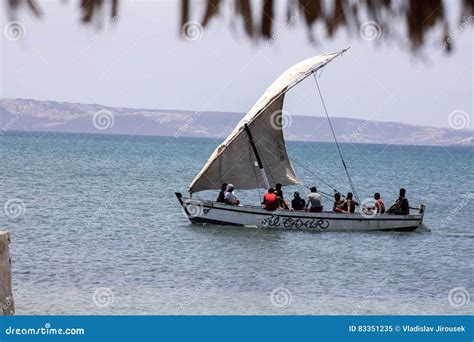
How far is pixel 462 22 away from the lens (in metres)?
3.06

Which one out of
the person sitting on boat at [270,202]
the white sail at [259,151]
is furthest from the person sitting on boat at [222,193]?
the person sitting on boat at [270,202]

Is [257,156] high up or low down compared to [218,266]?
up

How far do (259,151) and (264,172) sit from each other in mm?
930

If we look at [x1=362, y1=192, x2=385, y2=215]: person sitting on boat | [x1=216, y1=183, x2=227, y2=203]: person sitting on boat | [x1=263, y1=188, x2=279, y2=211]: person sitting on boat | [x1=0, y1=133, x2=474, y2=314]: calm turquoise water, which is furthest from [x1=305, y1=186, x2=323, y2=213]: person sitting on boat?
[x1=216, y1=183, x2=227, y2=203]: person sitting on boat

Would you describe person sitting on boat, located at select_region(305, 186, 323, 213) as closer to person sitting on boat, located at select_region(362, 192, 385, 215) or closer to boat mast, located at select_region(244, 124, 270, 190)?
boat mast, located at select_region(244, 124, 270, 190)

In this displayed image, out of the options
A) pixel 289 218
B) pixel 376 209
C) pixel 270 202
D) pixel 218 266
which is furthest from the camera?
pixel 376 209

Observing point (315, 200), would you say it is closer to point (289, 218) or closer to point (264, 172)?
point (289, 218)

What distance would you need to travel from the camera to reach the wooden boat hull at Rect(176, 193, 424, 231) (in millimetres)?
35812

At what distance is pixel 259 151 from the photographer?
3706 centimetres

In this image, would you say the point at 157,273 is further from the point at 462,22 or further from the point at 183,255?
the point at 462,22

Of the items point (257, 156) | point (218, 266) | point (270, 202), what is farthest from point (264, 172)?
point (218, 266)

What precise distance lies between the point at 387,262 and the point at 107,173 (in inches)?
2588

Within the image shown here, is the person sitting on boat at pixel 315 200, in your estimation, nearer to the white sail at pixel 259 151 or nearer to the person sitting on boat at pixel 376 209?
the white sail at pixel 259 151
